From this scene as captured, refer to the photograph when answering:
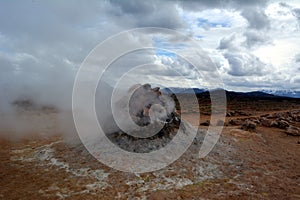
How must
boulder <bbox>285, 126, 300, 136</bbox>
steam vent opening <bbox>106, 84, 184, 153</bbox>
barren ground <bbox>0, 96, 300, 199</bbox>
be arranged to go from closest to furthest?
barren ground <bbox>0, 96, 300, 199</bbox>, steam vent opening <bbox>106, 84, 184, 153</bbox>, boulder <bbox>285, 126, 300, 136</bbox>

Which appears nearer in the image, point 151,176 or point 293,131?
point 151,176

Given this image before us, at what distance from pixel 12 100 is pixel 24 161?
41.9ft

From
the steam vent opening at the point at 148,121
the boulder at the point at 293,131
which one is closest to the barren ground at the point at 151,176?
the steam vent opening at the point at 148,121

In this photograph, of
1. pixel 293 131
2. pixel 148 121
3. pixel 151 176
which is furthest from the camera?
pixel 293 131

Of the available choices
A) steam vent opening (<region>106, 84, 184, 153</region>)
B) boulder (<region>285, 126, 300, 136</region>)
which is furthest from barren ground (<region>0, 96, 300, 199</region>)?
boulder (<region>285, 126, 300, 136</region>)

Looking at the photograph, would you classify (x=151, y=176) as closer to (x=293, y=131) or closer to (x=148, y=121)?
(x=148, y=121)

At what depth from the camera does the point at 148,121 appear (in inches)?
523

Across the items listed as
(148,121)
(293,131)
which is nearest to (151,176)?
(148,121)

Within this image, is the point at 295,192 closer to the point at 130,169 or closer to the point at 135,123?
the point at 130,169

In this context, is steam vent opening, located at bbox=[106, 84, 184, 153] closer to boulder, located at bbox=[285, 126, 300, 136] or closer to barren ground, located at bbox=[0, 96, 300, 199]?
barren ground, located at bbox=[0, 96, 300, 199]

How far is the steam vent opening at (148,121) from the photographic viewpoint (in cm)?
1251

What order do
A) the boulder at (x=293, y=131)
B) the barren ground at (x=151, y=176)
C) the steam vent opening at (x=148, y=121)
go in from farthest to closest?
the boulder at (x=293, y=131)
the steam vent opening at (x=148, y=121)
the barren ground at (x=151, y=176)

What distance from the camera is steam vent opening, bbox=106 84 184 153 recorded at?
492 inches

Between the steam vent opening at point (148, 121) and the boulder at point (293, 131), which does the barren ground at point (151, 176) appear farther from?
the boulder at point (293, 131)
